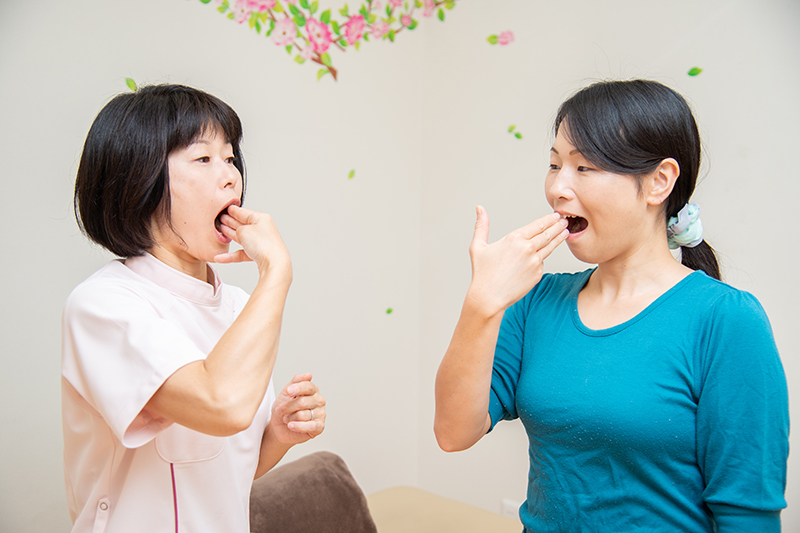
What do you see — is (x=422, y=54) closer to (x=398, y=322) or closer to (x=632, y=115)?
(x=398, y=322)

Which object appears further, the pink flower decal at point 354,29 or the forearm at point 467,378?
the pink flower decal at point 354,29

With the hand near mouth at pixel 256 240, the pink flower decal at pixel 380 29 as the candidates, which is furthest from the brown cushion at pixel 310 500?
the pink flower decal at pixel 380 29

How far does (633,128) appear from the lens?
1.06 metres

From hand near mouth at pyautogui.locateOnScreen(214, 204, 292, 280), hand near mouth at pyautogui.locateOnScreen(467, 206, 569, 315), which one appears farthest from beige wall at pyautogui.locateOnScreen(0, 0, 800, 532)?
hand near mouth at pyautogui.locateOnScreen(467, 206, 569, 315)

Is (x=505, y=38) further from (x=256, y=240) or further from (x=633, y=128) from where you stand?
(x=256, y=240)

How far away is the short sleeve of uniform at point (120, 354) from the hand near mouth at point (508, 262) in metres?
0.49

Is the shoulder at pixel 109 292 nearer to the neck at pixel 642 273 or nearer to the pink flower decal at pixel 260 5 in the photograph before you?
the neck at pixel 642 273

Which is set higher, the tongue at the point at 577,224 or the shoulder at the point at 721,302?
the tongue at the point at 577,224

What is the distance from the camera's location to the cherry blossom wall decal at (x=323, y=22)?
2098mm

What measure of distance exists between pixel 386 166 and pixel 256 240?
161 cm

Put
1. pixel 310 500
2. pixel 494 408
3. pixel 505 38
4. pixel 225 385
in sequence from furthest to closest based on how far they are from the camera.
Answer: pixel 505 38, pixel 310 500, pixel 494 408, pixel 225 385

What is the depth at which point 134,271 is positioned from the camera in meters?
1.05

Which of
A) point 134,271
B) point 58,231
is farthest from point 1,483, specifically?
point 134,271

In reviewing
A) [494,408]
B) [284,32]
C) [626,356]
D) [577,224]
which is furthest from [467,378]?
[284,32]
